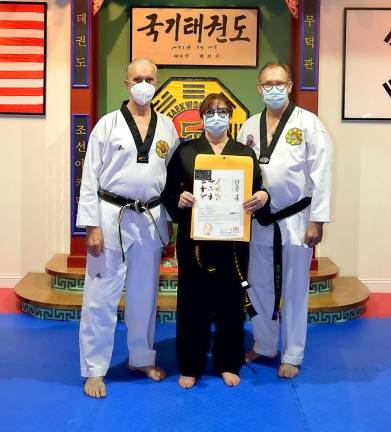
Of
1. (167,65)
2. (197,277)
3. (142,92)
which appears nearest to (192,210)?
(197,277)

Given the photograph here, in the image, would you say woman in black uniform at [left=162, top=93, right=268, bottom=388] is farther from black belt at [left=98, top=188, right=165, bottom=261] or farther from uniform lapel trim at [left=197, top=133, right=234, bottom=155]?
black belt at [left=98, top=188, right=165, bottom=261]

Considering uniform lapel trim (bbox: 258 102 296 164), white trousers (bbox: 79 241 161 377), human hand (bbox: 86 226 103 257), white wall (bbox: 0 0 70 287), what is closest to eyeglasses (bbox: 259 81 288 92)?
uniform lapel trim (bbox: 258 102 296 164)

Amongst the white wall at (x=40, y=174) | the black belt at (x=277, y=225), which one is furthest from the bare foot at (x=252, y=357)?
the white wall at (x=40, y=174)

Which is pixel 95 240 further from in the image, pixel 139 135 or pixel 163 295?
pixel 163 295

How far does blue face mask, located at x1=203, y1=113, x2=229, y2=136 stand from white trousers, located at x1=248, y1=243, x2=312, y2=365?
0.67m

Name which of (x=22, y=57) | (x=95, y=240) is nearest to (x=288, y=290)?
(x=95, y=240)

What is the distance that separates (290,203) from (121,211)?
2.92 ft

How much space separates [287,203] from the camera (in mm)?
3094

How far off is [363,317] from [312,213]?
1.63m

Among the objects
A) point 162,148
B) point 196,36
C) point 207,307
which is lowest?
point 207,307

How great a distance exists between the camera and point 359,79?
193 inches

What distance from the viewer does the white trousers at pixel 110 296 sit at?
9.71 feet

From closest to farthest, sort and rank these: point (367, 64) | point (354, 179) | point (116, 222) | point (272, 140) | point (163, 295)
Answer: point (116, 222) < point (272, 140) < point (163, 295) < point (367, 64) < point (354, 179)

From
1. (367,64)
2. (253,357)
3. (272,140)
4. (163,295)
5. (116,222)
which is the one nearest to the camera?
(116,222)
